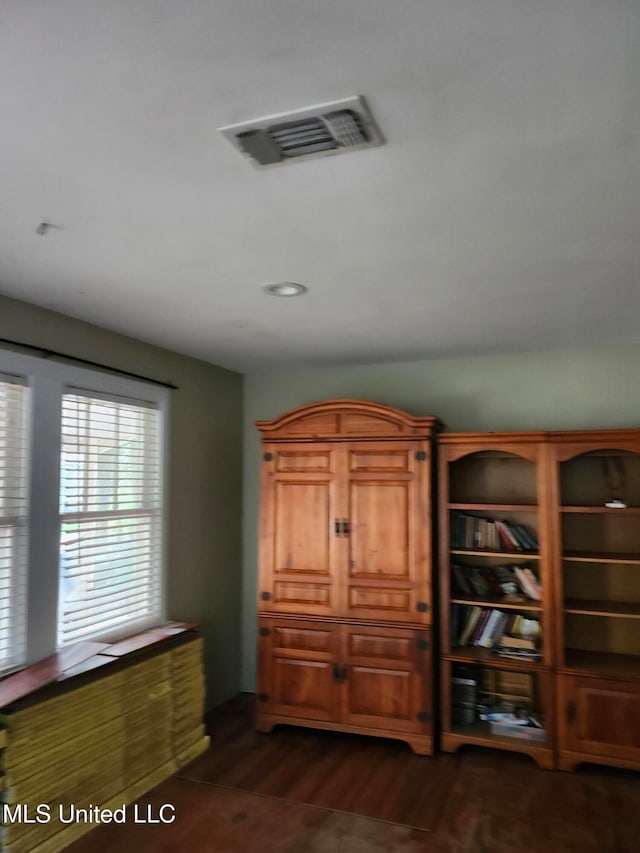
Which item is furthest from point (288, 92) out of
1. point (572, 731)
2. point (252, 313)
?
point (572, 731)

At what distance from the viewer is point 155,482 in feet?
12.8

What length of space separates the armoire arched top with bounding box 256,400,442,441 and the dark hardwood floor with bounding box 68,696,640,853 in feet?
6.11

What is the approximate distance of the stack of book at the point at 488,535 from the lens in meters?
3.83

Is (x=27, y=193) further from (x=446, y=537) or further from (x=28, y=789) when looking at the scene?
(x=446, y=537)

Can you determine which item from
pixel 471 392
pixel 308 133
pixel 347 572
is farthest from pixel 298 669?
pixel 308 133

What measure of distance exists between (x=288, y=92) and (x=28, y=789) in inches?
107

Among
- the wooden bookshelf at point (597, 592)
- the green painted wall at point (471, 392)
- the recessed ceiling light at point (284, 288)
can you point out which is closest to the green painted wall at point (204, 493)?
the green painted wall at point (471, 392)

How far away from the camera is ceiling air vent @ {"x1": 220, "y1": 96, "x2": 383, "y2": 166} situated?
1459 mm

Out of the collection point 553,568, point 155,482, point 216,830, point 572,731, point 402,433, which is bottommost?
point 216,830

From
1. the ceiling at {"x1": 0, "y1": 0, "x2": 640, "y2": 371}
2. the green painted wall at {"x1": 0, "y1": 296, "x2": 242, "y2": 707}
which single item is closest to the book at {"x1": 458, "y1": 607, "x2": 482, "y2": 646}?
the green painted wall at {"x1": 0, "y1": 296, "x2": 242, "y2": 707}

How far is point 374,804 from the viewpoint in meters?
3.09

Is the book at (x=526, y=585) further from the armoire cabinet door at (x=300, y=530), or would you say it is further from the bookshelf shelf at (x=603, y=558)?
the armoire cabinet door at (x=300, y=530)

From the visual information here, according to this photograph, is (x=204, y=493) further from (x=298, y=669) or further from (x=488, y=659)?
(x=488, y=659)

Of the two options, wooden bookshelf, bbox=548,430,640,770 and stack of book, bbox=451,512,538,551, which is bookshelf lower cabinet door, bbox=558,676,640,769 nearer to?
wooden bookshelf, bbox=548,430,640,770
